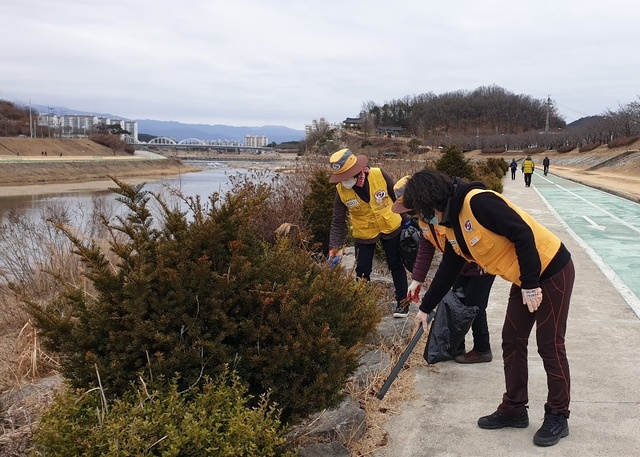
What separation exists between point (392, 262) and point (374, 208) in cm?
56

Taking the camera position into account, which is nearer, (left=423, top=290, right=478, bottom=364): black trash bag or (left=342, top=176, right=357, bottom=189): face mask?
(left=423, top=290, right=478, bottom=364): black trash bag

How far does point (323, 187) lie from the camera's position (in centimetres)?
870

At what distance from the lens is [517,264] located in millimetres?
3156

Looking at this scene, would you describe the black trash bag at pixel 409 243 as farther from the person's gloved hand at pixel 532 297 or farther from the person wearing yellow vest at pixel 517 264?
the person's gloved hand at pixel 532 297

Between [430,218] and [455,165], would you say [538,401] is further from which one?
[455,165]

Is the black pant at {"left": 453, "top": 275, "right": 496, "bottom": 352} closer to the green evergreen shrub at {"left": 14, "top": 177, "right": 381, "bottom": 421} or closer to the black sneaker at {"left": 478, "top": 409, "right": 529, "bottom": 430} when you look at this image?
the black sneaker at {"left": 478, "top": 409, "right": 529, "bottom": 430}

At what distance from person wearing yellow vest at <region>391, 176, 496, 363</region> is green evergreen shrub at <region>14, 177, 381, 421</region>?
1.34m

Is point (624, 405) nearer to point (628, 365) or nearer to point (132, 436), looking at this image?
point (628, 365)

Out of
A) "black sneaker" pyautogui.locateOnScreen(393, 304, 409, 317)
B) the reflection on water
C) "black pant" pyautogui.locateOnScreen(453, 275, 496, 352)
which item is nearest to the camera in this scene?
"black pant" pyautogui.locateOnScreen(453, 275, 496, 352)

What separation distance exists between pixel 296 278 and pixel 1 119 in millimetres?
110337

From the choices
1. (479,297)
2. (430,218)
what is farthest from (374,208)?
(430,218)

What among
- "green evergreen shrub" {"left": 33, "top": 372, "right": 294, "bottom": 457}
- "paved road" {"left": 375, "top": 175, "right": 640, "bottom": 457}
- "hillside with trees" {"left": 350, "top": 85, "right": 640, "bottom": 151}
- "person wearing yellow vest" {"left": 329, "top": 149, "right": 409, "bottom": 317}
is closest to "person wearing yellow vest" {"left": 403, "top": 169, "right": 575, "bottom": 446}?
"paved road" {"left": 375, "top": 175, "right": 640, "bottom": 457}

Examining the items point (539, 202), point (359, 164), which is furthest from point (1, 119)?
point (359, 164)

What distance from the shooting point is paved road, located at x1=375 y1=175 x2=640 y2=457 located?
3.21m
